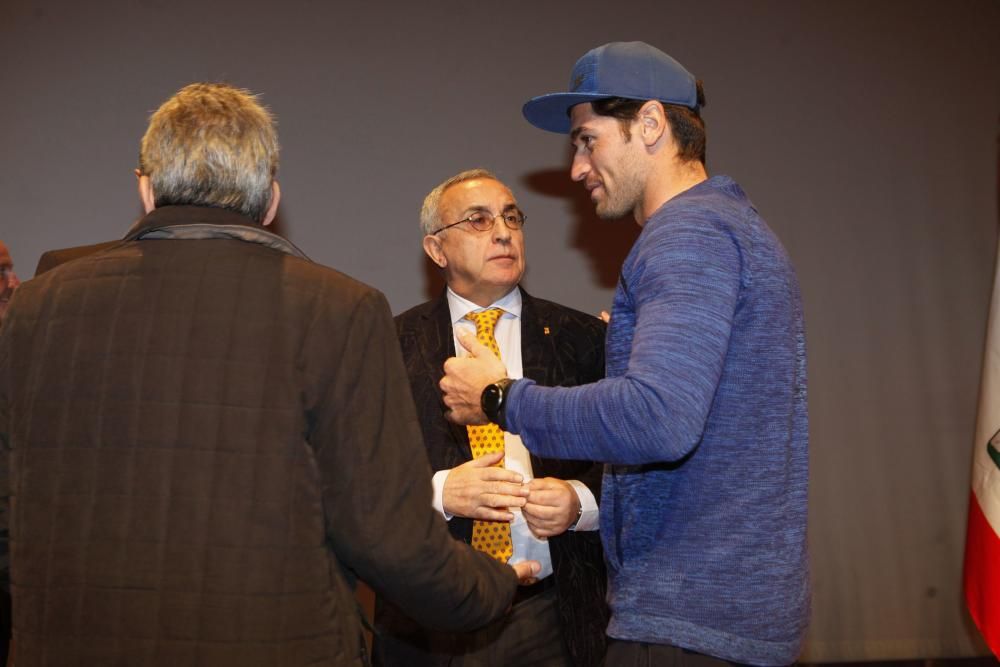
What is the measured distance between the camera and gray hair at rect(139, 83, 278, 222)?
1.55 meters

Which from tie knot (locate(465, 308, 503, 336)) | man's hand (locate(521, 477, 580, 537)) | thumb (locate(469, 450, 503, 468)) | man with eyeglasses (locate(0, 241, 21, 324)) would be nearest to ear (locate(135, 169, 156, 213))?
thumb (locate(469, 450, 503, 468))

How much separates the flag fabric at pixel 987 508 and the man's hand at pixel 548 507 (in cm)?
164

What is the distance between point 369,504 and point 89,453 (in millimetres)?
434

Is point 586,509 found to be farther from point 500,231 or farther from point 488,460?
point 500,231

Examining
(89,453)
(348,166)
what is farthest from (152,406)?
(348,166)

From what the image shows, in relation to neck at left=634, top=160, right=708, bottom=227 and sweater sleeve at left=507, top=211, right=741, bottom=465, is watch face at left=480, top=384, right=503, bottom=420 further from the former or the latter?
neck at left=634, top=160, right=708, bottom=227

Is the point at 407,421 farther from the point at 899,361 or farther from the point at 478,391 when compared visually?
the point at 899,361

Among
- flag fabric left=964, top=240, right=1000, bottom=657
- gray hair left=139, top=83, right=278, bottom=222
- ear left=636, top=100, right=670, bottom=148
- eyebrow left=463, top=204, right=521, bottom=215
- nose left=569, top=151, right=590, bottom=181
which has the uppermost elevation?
eyebrow left=463, top=204, right=521, bottom=215

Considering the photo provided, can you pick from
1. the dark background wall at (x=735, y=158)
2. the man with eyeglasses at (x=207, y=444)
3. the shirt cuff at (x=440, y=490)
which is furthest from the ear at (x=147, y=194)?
the dark background wall at (x=735, y=158)

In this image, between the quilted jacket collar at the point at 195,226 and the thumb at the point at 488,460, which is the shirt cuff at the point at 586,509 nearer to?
the thumb at the point at 488,460

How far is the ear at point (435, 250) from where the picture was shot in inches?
122

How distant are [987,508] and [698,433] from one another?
210 centimetres

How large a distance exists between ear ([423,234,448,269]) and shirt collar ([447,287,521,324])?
135 mm

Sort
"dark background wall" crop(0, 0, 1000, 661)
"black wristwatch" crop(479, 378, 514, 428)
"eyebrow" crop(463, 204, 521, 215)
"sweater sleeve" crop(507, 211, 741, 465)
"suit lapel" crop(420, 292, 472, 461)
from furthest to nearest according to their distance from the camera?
"dark background wall" crop(0, 0, 1000, 661) → "eyebrow" crop(463, 204, 521, 215) → "suit lapel" crop(420, 292, 472, 461) → "black wristwatch" crop(479, 378, 514, 428) → "sweater sleeve" crop(507, 211, 741, 465)
